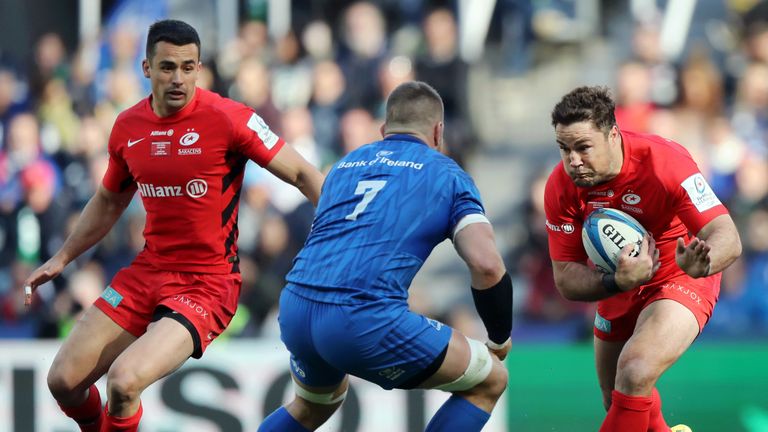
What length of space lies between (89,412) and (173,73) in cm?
205

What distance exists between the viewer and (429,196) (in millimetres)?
5621

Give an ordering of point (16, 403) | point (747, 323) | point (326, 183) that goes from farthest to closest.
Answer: point (747, 323)
point (16, 403)
point (326, 183)

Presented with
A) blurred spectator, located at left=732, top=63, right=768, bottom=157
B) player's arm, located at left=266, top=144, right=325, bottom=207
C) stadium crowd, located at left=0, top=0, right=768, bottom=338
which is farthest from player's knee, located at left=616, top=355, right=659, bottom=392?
blurred spectator, located at left=732, top=63, right=768, bottom=157

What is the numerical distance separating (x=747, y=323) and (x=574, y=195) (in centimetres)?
465

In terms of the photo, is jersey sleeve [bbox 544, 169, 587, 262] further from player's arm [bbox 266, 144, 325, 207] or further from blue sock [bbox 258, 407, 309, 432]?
blue sock [bbox 258, 407, 309, 432]

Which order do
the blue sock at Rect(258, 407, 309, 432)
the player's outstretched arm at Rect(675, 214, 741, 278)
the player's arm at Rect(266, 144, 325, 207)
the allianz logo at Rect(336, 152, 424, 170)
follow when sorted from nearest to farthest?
the allianz logo at Rect(336, 152, 424, 170) → the player's outstretched arm at Rect(675, 214, 741, 278) → the blue sock at Rect(258, 407, 309, 432) → the player's arm at Rect(266, 144, 325, 207)

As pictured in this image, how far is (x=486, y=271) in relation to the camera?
547cm

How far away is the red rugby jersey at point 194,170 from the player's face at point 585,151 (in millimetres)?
1645

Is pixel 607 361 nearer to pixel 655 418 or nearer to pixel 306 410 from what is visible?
pixel 655 418

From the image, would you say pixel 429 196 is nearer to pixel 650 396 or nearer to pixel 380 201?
pixel 380 201

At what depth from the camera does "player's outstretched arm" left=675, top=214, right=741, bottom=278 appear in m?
5.82

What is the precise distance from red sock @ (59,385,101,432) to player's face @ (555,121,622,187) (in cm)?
305

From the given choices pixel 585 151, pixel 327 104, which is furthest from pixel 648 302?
pixel 327 104

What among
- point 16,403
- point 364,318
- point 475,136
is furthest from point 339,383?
point 475,136
